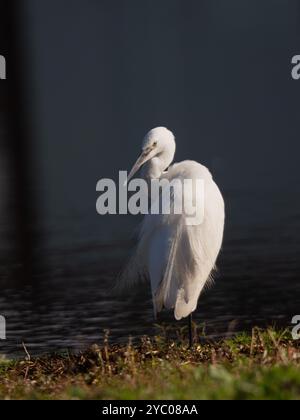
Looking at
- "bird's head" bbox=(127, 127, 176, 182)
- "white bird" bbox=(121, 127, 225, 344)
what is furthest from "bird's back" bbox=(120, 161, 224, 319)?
"bird's head" bbox=(127, 127, 176, 182)

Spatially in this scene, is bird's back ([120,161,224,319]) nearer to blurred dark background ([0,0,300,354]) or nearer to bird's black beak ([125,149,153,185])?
bird's black beak ([125,149,153,185])

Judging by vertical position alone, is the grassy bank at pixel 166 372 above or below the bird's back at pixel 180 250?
below

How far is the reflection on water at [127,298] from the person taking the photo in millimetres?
7727

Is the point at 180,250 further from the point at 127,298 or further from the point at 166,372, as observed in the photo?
the point at 127,298

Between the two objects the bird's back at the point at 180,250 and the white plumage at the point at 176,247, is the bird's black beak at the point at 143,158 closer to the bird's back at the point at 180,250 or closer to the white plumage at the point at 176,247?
the white plumage at the point at 176,247

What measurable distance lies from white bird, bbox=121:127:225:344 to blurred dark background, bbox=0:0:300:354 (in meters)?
0.40

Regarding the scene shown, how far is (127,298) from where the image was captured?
8.79 m

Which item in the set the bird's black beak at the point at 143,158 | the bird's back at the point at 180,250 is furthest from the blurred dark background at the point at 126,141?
the bird's black beak at the point at 143,158

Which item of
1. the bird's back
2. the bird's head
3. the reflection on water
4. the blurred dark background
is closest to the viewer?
the bird's back

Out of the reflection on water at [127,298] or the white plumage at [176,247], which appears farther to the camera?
the reflection on water at [127,298]

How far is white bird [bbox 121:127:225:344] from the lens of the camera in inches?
247

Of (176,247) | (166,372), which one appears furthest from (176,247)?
(166,372)

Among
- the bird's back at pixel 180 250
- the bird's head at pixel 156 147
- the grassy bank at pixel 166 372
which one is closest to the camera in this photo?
the grassy bank at pixel 166 372

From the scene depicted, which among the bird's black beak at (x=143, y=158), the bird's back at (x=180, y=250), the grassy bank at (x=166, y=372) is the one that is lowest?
the grassy bank at (x=166, y=372)
